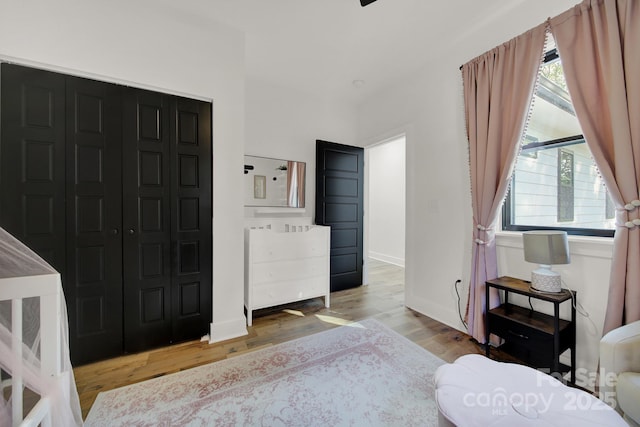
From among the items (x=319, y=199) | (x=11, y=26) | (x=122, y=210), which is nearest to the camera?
(x=11, y=26)

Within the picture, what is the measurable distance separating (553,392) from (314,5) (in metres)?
2.66

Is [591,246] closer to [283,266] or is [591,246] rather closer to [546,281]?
[546,281]

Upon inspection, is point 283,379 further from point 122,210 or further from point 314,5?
point 314,5

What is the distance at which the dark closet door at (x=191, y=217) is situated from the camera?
2.02 metres

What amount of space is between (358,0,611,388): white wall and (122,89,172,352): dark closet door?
242cm

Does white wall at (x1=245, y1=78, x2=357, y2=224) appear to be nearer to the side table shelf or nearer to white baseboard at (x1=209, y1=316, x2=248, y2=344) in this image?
A: white baseboard at (x1=209, y1=316, x2=248, y2=344)

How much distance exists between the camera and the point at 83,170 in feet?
5.73

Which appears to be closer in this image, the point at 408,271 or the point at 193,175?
the point at 193,175

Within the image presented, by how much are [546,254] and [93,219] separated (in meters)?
3.09

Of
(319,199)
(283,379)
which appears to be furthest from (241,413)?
(319,199)

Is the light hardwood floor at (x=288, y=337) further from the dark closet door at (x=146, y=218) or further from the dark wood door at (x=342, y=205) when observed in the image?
the dark wood door at (x=342, y=205)

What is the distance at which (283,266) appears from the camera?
8.63ft

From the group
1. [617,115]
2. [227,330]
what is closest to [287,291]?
[227,330]

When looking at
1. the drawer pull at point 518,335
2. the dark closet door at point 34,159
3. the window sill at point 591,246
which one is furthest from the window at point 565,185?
the dark closet door at point 34,159
